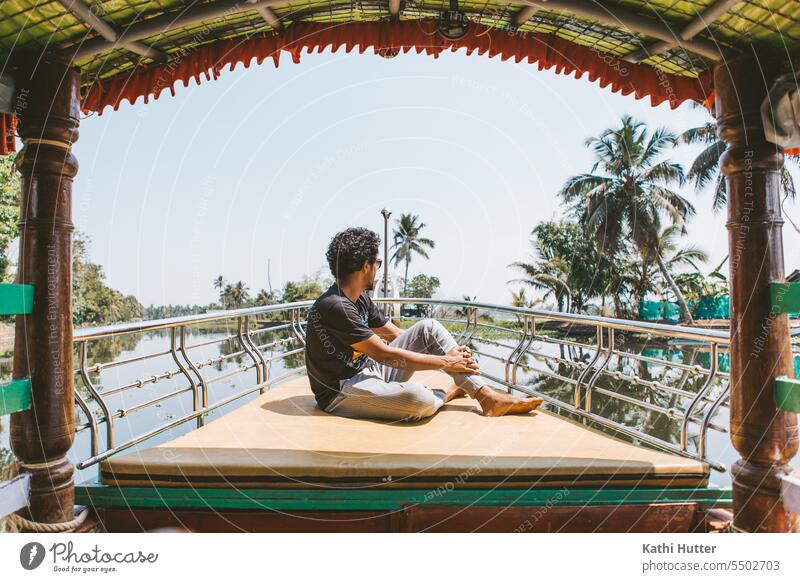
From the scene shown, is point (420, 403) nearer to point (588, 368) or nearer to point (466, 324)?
point (588, 368)

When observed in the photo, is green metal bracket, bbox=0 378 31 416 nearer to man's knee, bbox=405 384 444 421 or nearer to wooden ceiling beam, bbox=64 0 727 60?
wooden ceiling beam, bbox=64 0 727 60

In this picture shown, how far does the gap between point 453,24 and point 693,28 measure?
92 centimetres

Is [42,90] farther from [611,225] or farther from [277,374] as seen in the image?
[611,225]

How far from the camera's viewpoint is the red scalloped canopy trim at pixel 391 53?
2.17 metres

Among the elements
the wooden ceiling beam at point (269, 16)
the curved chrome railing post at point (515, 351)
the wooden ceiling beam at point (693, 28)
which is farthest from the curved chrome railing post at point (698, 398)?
the wooden ceiling beam at point (269, 16)

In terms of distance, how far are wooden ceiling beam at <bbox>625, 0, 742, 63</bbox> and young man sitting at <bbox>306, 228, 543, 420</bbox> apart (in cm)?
146

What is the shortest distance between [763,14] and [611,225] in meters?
21.5

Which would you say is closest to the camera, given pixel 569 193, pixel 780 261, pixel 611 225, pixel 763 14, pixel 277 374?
pixel 763 14

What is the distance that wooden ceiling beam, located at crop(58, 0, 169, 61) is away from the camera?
174 centimetres

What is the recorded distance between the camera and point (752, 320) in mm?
1900

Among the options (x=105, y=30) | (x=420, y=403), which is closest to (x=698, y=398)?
(x=420, y=403)

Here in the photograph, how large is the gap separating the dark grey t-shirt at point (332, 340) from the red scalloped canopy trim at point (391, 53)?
1129 mm

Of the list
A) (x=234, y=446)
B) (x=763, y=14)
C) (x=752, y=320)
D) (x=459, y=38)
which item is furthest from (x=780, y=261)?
(x=234, y=446)

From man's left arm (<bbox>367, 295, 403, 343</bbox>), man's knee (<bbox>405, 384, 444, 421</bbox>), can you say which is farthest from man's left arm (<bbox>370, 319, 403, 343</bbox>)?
man's knee (<bbox>405, 384, 444, 421</bbox>)
